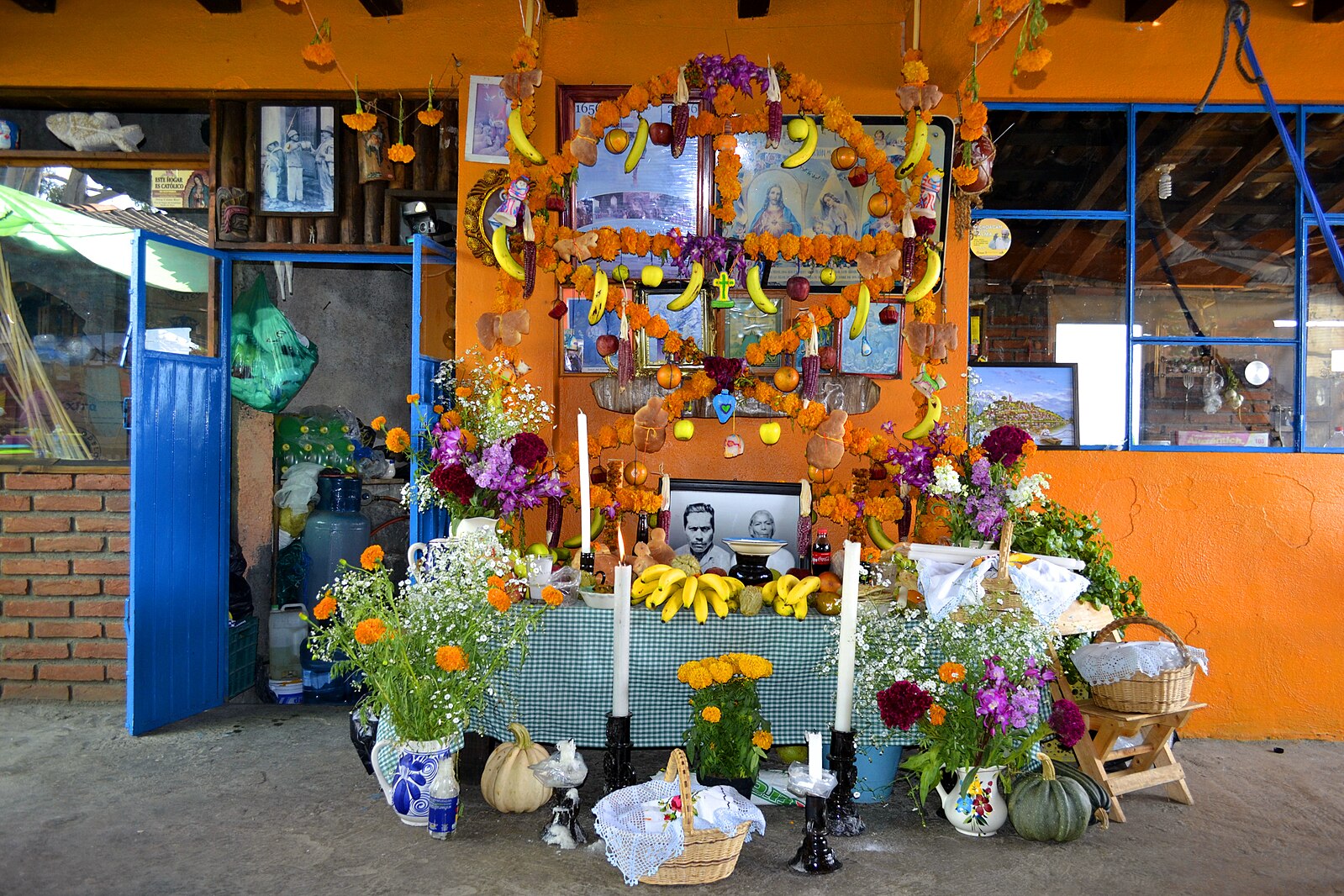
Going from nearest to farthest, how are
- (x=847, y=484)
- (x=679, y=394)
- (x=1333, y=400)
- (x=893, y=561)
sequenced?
1. (x=893, y=561)
2. (x=679, y=394)
3. (x=847, y=484)
4. (x=1333, y=400)

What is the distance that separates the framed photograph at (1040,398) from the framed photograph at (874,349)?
45 cm

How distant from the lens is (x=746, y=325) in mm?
5250

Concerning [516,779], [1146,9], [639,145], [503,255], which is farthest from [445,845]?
[1146,9]

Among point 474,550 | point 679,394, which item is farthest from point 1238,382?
point 474,550

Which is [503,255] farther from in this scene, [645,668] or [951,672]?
[951,672]

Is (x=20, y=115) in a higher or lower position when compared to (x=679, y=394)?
higher

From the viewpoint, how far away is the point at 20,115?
236 inches

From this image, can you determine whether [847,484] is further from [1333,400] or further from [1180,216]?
[1333,400]

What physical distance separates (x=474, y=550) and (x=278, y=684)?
2.57 metres

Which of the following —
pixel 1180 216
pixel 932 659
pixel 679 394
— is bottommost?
pixel 932 659

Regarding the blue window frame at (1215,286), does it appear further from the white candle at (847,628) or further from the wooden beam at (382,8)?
the wooden beam at (382,8)

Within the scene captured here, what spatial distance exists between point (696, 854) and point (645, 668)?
857mm

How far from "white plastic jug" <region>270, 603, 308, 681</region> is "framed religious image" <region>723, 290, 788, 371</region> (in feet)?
10.3

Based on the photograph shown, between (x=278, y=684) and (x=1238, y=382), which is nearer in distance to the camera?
(x=1238, y=382)
